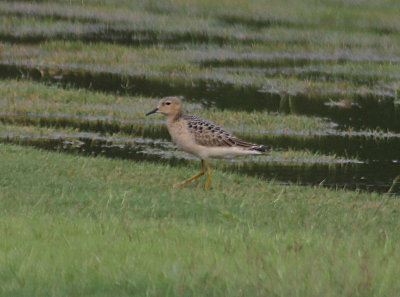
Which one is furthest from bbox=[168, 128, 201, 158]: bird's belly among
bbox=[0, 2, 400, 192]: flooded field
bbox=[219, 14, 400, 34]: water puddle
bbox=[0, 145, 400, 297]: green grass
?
bbox=[219, 14, 400, 34]: water puddle

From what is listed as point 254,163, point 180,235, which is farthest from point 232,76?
point 180,235

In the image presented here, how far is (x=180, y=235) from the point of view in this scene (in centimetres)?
950

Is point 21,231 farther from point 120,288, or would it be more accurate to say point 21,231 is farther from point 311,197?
point 311,197

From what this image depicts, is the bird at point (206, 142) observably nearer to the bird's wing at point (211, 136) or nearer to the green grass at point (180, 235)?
the bird's wing at point (211, 136)

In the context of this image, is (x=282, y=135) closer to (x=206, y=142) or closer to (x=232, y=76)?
(x=206, y=142)

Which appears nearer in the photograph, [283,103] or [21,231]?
[21,231]

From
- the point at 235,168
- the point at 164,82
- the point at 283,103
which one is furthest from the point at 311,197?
the point at 164,82

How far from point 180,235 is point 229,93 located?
14859 millimetres

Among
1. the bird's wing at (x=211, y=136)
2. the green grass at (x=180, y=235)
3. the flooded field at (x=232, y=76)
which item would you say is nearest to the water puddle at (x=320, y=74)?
the flooded field at (x=232, y=76)

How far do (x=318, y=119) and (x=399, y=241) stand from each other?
36.5 feet

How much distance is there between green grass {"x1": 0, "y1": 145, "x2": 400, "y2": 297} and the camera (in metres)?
7.65

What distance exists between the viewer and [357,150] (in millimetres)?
18031

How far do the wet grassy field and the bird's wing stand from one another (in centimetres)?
66

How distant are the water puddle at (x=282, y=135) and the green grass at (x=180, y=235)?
3.56 metres
